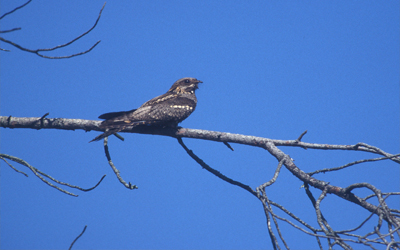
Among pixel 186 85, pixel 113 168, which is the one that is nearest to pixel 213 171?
pixel 113 168

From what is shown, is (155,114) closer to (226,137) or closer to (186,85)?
(226,137)

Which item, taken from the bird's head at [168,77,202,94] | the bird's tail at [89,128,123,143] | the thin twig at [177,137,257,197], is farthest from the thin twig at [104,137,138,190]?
the bird's head at [168,77,202,94]

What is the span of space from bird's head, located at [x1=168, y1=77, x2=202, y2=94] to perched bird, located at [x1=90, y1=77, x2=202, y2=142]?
462mm

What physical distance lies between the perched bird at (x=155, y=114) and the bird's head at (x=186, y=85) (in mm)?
462

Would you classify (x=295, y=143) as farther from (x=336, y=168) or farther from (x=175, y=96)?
(x=175, y=96)

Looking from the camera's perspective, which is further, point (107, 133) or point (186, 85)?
point (186, 85)

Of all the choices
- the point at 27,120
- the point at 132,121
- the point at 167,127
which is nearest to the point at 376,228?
the point at 167,127

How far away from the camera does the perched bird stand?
130 inches

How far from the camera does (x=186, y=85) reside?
16.8 ft

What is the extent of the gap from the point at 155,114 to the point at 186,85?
60.1 inches

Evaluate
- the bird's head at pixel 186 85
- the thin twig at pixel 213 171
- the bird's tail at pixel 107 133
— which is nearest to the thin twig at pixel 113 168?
the bird's tail at pixel 107 133

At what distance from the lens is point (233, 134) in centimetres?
312

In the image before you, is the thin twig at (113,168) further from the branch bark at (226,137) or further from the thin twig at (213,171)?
the thin twig at (213,171)

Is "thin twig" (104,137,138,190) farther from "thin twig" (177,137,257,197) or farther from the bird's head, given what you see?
the bird's head
